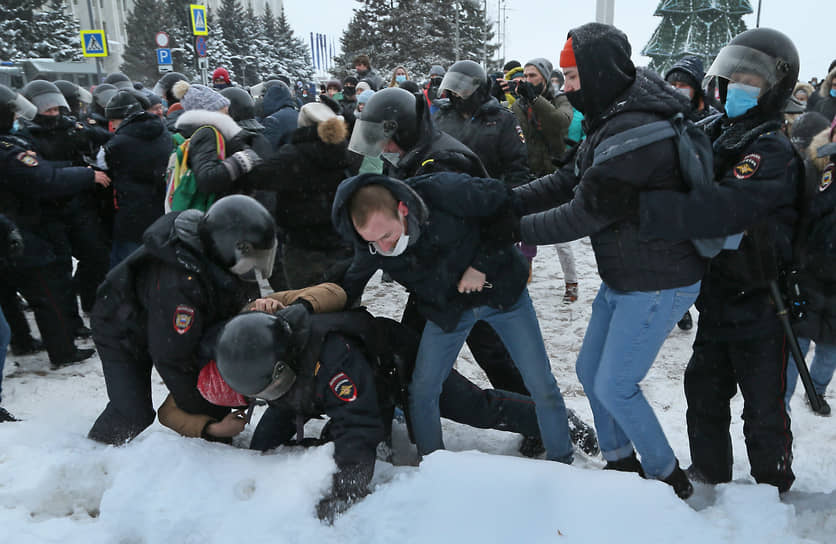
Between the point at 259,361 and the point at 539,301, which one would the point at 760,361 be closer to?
the point at 259,361

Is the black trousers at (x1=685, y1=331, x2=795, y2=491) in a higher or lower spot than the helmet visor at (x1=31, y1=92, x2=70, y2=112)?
lower

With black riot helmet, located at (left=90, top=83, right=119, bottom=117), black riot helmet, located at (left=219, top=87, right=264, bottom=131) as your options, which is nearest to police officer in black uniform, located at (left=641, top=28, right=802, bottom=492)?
black riot helmet, located at (left=219, top=87, right=264, bottom=131)

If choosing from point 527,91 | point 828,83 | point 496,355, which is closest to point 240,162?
point 496,355

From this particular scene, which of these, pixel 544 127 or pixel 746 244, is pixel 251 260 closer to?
pixel 746 244

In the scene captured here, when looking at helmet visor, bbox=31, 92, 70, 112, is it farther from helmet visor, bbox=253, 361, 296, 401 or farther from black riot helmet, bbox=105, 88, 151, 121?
helmet visor, bbox=253, 361, 296, 401

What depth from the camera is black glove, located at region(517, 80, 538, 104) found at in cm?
572

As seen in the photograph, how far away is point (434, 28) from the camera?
32938 millimetres

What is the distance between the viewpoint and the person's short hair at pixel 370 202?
243cm

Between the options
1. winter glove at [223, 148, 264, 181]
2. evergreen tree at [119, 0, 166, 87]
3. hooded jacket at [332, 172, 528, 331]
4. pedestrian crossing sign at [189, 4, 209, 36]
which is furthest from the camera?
evergreen tree at [119, 0, 166, 87]

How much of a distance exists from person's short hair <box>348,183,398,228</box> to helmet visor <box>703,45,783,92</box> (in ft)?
4.61

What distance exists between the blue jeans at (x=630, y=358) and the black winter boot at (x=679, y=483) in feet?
0.09

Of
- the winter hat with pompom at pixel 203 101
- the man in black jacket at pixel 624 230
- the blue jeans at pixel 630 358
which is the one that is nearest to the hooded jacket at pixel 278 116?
the winter hat with pompom at pixel 203 101

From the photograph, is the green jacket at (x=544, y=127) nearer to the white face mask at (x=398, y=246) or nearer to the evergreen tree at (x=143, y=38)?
the white face mask at (x=398, y=246)

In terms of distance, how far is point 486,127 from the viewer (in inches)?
188
